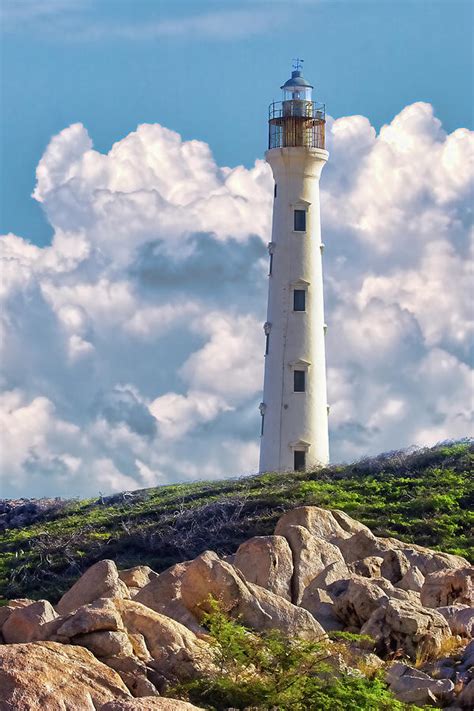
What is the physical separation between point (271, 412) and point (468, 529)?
13.2 m

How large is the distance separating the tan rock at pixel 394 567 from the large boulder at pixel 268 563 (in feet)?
6.18

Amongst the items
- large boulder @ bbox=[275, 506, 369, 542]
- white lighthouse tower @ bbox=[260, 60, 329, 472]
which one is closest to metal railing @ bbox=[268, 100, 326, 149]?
white lighthouse tower @ bbox=[260, 60, 329, 472]

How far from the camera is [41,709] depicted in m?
16.2

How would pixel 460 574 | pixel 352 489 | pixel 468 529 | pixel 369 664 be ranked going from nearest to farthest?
pixel 369 664 < pixel 460 574 < pixel 468 529 < pixel 352 489

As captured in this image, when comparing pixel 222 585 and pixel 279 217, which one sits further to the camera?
pixel 279 217

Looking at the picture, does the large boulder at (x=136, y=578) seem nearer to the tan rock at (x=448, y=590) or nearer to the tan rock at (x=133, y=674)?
the tan rock at (x=448, y=590)

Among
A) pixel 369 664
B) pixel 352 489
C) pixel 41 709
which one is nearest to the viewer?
pixel 41 709

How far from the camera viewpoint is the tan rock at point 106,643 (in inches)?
756

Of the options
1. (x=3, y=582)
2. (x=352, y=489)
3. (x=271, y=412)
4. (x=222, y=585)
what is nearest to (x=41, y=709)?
(x=222, y=585)

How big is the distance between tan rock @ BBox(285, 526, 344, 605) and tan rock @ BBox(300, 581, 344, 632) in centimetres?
30

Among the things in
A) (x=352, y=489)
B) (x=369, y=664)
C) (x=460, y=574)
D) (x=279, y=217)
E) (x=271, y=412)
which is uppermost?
(x=279, y=217)

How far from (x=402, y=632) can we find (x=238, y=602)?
2479 mm

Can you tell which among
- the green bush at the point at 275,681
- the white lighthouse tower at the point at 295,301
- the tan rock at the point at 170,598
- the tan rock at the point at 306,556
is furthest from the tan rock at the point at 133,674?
the white lighthouse tower at the point at 295,301

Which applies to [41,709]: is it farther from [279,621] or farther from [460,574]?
[460,574]
